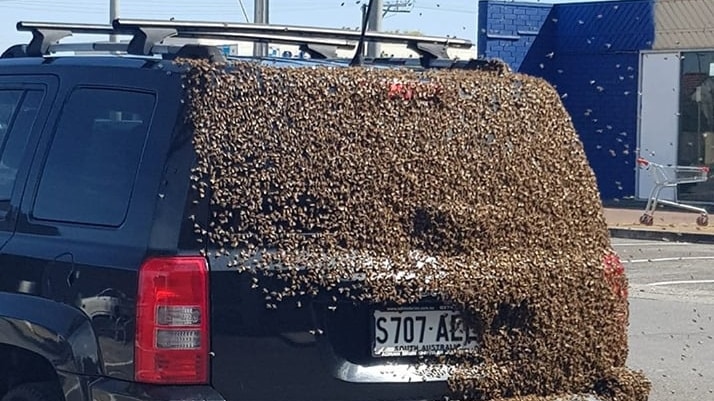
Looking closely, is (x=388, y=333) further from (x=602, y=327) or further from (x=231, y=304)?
(x=602, y=327)

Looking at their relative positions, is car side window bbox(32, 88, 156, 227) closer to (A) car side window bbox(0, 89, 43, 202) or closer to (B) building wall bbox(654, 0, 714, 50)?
(A) car side window bbox(0, 89, 43, 202)

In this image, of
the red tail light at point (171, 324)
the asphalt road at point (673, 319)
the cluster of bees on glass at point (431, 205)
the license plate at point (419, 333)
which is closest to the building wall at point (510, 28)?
the asphalt road at point (673, 319)

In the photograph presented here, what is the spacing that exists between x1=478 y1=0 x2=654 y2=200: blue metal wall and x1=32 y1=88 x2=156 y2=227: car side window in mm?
21667

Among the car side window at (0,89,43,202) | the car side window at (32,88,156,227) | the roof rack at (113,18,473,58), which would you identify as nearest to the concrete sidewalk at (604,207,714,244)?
the roof rack at (113,18,473,58)

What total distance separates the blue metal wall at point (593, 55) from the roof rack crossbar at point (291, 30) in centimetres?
2023

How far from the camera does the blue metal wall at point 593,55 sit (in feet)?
86.4

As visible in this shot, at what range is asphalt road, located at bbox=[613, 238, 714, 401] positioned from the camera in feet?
28.2

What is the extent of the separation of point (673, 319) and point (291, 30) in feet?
22.9

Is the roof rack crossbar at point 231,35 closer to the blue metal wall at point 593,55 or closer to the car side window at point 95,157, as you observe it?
the car side window at point 95,157

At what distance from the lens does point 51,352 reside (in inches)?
175

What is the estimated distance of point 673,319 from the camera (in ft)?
37.6

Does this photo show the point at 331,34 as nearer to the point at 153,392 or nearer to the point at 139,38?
the point at 139,38

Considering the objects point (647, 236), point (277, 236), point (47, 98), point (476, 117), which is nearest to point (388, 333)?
point (277, 236)

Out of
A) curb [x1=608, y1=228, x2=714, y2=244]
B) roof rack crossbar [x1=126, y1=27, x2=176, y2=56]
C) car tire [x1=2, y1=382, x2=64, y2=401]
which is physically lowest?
curb [x1=608, y1=228, x2=714, y2=244]
